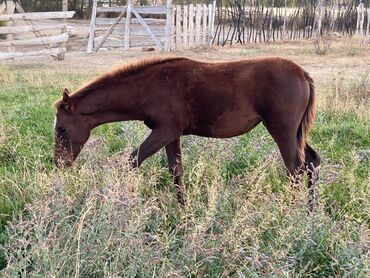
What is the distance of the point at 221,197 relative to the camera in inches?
171

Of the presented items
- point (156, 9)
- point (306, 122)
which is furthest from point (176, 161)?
point (156, 9)

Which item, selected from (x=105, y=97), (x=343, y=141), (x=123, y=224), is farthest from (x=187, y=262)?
(x=343, y=141)

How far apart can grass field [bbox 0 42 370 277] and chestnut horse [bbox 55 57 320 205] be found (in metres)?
0.32

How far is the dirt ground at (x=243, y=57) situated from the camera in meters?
16.0

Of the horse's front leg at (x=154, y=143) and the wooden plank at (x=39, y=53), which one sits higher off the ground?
the horse's front leg at (x=154, y=143)

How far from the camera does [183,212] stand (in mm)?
4461

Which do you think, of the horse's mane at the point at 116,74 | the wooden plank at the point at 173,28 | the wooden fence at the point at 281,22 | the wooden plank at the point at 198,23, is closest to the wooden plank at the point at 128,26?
the wooden plank at the point at 173,28

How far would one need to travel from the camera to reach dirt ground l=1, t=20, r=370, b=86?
16.0 m

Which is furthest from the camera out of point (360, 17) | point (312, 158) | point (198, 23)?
point (360, 17)

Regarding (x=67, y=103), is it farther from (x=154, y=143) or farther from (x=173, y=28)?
(x=173, y=28)

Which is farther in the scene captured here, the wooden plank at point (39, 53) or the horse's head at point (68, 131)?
the wooden plank at point (39, 53)

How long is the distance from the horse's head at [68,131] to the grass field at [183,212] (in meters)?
0.17

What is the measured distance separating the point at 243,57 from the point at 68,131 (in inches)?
521

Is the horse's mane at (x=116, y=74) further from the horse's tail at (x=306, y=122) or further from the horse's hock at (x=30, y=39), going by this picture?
the horse's hock at (x=30, y=39)
